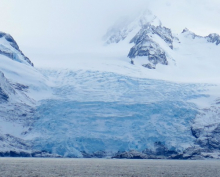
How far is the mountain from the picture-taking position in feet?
324

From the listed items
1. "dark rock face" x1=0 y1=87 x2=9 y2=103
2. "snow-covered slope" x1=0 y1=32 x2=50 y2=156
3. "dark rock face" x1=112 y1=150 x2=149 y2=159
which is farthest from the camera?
"dark rock face" x1=0 y1=87 x2=9 y2=103

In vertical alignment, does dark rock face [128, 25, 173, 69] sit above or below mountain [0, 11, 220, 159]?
above

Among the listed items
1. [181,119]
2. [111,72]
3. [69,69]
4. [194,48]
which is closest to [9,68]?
[69,69]

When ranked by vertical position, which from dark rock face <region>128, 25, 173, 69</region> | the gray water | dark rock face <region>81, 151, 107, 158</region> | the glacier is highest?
dark rock face <region>128, 25, 173, 69</region>

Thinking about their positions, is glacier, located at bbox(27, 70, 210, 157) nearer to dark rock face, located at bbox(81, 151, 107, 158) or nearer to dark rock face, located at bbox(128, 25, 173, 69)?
dark rock face, located at bbox(81, 151, 107, 158)

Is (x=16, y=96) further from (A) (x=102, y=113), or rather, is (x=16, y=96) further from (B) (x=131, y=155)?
(B) (x=131, y=155)

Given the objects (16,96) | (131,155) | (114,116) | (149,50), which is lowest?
(131,155)

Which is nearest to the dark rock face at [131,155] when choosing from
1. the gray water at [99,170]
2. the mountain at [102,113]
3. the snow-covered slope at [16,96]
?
the mountain at [102,113]

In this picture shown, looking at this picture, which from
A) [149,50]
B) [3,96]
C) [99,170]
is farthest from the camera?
[149,50]

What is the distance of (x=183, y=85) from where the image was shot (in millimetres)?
125500

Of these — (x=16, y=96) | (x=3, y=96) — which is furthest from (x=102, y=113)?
(x=3, y=96)

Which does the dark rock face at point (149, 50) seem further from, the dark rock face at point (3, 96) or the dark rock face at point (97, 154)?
the dark rock face at point (97, 154)

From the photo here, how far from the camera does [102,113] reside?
360 ft

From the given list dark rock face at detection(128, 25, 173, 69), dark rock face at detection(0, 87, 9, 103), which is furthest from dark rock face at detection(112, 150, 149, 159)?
dark rock face at detection(128, 25, 173, 69)
